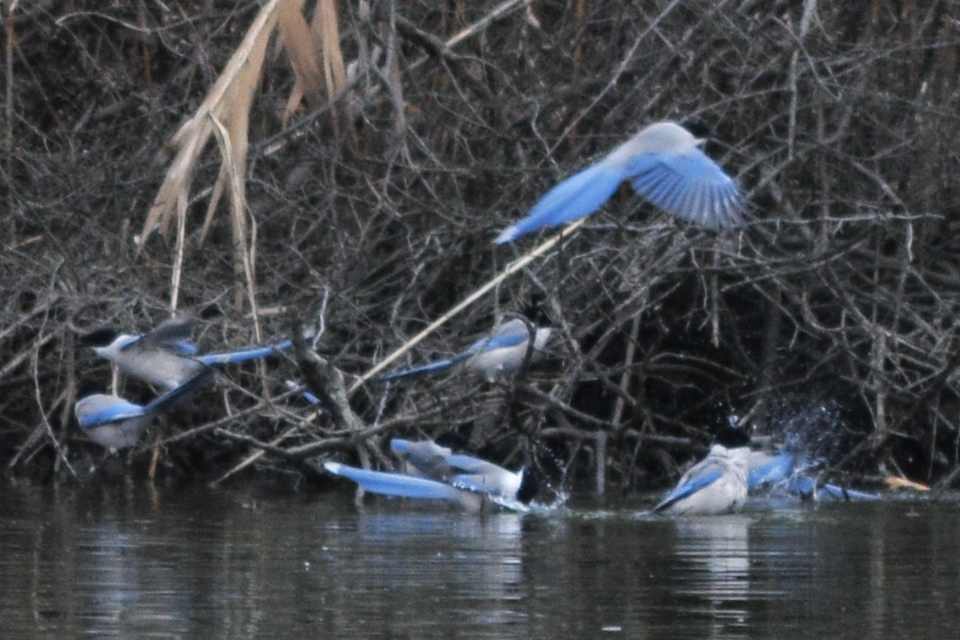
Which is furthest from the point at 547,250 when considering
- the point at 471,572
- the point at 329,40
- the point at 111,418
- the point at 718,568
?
the point at 471,572

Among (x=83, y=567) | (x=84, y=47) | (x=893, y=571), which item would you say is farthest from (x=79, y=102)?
(x=893, y=571)

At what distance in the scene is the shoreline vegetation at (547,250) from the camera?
7496 millimetres

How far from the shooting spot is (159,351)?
711 centimetres

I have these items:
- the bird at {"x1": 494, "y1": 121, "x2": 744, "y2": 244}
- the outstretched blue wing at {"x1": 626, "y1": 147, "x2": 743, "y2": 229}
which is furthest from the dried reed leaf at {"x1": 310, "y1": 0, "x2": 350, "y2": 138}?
the outstretched blue wing at {"x1": 626, "y1": 147, "x2": 743, "y2": 229}

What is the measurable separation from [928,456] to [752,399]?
76cm

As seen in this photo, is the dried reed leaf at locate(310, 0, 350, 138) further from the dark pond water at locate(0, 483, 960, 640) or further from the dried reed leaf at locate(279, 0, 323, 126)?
the dark pond water at locate(0, 483, 960, 640)

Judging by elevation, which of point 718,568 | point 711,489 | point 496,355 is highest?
point 496,355

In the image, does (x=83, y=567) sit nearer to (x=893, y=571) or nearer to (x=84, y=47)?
(x=893, y=571)

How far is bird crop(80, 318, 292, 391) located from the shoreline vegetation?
109 mm

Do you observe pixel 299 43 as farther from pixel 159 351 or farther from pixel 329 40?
pixel 159 351

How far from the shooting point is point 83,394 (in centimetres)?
793

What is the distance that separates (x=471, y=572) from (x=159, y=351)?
2608 mm

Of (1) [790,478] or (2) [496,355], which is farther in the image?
(1) [790,478]

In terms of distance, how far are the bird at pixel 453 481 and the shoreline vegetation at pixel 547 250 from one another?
0.67ft
